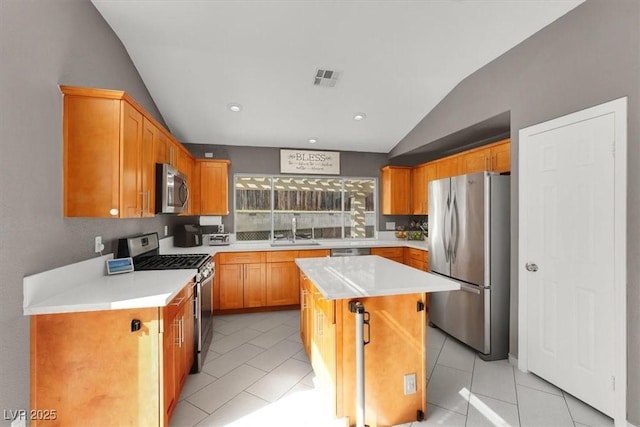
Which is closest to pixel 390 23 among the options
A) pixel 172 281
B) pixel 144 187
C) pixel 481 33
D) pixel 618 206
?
pixel 481 33

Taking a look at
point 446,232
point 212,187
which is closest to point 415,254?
point 446,232

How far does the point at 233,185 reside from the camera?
4.59 metres

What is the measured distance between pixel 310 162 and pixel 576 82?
341 cm

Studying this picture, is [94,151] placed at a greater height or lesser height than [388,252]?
greater

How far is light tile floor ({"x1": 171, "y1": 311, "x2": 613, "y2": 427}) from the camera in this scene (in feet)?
6.07

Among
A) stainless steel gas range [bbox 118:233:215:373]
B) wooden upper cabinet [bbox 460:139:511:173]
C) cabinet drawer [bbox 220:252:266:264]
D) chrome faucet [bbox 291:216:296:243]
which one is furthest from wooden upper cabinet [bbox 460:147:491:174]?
stainless steel gas range [bbox 118:233:215:373]

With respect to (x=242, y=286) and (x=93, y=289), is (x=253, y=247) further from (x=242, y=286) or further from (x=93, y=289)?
(x=93, y=289)

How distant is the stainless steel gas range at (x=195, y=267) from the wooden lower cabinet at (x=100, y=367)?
0.83m

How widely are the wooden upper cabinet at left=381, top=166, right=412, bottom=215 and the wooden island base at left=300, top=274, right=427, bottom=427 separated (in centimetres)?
319

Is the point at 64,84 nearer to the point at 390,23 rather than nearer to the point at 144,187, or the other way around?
the point at 144,187

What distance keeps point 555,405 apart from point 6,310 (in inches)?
133

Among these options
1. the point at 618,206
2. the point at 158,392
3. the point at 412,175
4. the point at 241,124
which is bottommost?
the point at 158,392

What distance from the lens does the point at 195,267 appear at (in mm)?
2398

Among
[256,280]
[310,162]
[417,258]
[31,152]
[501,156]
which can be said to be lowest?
[256,280]
